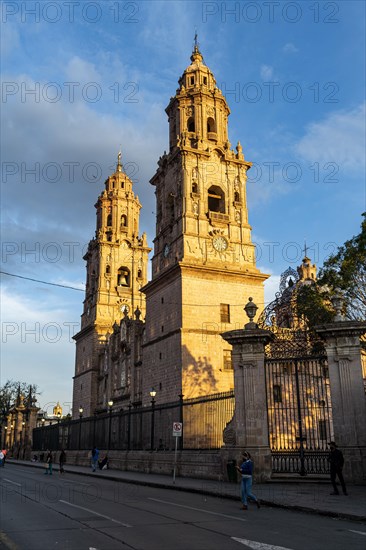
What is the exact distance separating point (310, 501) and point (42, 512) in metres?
6.52

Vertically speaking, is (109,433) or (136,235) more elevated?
(136,235)

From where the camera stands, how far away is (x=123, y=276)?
229 ft

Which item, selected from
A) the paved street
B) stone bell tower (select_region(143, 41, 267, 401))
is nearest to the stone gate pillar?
the paved street

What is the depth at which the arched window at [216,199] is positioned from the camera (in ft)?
141

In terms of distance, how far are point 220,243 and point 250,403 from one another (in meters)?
23.2

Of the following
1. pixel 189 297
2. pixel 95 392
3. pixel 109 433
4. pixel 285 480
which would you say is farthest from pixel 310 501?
pixel 95 392

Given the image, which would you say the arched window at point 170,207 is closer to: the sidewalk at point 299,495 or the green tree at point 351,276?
the green tree at point 351,276

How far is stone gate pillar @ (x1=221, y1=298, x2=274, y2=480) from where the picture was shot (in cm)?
1788

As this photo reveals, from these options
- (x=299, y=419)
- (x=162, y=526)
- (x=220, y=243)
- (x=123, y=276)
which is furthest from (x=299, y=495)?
(x=123, y=276)

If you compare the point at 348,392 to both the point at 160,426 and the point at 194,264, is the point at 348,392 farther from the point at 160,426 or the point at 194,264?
the point at 194,264

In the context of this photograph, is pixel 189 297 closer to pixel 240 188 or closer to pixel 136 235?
pixel 240 188

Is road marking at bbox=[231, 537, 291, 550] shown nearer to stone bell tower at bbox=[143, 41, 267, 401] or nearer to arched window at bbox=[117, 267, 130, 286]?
stone bell tower at bbox=[143, 41, 267, 401]

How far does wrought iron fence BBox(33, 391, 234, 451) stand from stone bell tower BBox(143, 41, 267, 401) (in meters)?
5.34

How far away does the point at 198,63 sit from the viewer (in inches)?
1943
